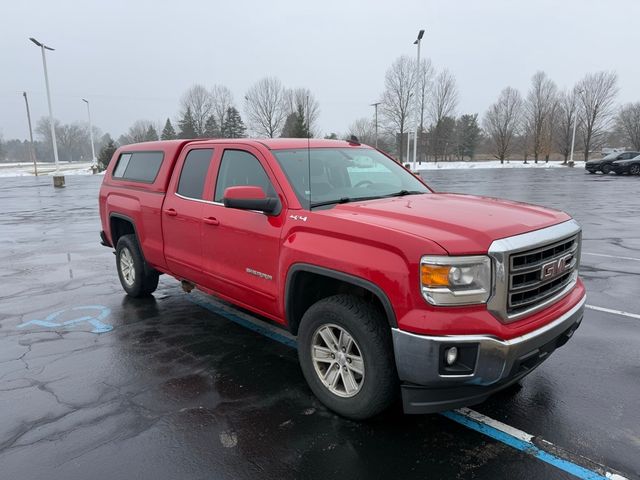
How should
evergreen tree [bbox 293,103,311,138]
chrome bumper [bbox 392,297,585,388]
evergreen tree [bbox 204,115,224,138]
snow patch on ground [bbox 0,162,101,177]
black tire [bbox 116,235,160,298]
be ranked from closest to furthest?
chrome bumper [bbox 392,297,585,388] < evergreen tree [bbox 293,103,311,138] < black tire [bbox 116,235,160,298] < snow patch on ground [bbox 0,162,101,177] < evergreen tree [bbox 204,115,224,138]

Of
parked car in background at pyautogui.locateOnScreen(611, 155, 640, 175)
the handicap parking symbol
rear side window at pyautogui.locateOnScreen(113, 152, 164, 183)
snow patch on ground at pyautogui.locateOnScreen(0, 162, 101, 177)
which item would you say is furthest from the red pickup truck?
snow patch on ground at pyautogui.locateOnScreen(0, 162, 101, 177)

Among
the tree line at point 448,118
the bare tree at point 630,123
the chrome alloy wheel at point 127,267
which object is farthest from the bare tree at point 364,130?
the chrome alloy wheel at point 127,267

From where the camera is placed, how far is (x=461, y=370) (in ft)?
8.84

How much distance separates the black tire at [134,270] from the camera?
5887mm

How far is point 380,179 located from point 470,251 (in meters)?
1.78

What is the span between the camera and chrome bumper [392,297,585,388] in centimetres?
264

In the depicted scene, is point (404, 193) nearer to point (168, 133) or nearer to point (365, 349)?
point (365, 349)

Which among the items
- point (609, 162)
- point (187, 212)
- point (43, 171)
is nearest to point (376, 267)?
point (187, 212)

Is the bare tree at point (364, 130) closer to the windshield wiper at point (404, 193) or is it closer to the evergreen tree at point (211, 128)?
the evergreen tree at point (211, 128)

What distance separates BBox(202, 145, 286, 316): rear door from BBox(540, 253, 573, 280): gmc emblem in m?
1.87

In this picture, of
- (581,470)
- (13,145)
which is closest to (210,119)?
(581,470)

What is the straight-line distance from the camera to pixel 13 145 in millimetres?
135250

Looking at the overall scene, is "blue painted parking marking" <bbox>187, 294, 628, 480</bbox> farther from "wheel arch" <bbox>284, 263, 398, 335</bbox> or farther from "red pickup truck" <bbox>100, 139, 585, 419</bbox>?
"wheel arch" <bbox>284, 263, 398, 335</bbox>

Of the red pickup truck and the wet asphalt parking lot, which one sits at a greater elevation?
the red pickup truck
